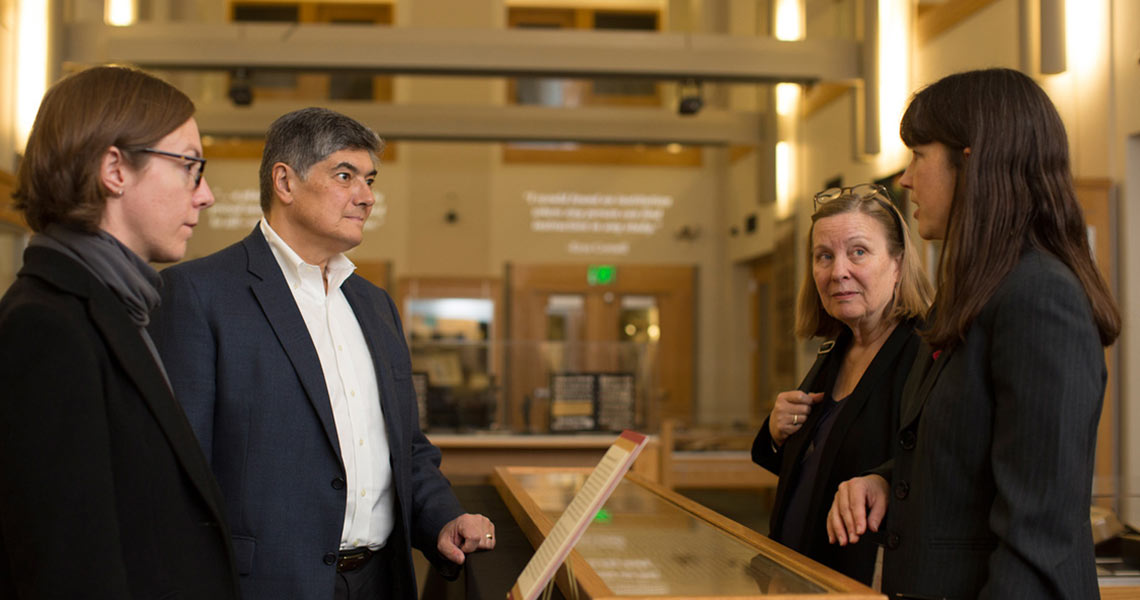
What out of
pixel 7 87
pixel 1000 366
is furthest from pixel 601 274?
pixel 1000 366

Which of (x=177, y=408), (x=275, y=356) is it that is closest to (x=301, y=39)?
(x=275, y=356)

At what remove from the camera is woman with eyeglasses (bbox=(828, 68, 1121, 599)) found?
132 cm

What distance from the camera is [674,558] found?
1.49 m

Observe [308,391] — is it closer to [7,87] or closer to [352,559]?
[352,559]

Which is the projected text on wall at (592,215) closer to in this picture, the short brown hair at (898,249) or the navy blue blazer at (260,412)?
the short brown hair at (898,249)

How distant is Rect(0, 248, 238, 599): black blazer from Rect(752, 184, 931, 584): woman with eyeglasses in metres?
1.22

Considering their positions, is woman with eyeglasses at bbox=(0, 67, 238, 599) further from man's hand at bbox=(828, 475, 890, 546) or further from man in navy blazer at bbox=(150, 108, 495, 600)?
man's hand at bbox=(828, 475, 890, 546)

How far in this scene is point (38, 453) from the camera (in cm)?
123

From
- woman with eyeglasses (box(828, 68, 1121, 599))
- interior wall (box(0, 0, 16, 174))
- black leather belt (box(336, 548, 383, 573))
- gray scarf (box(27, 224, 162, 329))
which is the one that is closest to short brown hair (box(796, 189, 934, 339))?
woman with eyeglasses (box(828, 68, 1121, 599))

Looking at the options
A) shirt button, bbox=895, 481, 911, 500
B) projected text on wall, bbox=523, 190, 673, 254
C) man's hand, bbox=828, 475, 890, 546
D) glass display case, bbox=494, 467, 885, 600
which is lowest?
glass display case, bbox=494, 467, 885, 600

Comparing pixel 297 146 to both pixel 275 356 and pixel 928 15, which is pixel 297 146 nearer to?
pixel 275 356

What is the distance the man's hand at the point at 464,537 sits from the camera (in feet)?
6.32

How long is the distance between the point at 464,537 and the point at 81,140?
1025 mm

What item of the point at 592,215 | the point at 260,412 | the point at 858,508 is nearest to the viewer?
the point at 858,508
